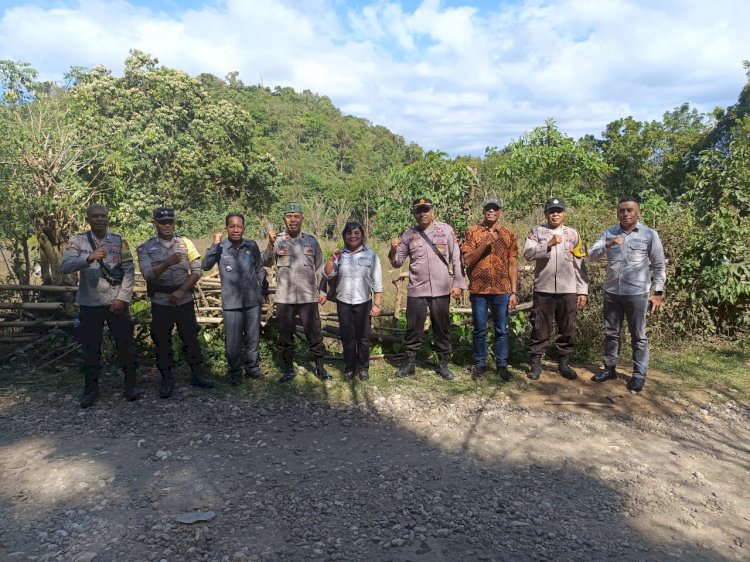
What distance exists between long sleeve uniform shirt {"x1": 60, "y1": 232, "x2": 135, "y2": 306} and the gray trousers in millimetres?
4442

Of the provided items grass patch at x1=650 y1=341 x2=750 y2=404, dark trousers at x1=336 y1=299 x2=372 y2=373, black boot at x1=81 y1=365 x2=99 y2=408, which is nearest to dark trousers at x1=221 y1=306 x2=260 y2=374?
dark trousers at x1=336 y1=299 x2=372 y2=373

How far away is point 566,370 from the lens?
5.28m

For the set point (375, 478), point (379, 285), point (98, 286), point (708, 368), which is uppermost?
point (98, 286)

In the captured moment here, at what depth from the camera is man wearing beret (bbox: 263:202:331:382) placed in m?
5.15

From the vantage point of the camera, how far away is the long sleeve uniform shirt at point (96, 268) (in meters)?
4.47

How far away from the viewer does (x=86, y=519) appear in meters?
2.97

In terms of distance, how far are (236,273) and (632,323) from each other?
3751 mm

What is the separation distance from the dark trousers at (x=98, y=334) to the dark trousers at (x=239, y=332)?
2.83ft

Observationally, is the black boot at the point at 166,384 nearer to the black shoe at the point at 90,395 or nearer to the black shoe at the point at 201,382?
the black shoe at the point at 201,382

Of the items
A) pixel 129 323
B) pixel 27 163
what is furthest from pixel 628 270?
pixel 27 163

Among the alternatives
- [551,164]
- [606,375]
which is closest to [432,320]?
[606,375]

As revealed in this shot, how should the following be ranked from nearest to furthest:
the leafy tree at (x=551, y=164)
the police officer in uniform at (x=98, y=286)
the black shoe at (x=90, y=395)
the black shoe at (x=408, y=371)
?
the police officer in uniform at (x=98, y=286) < the black shoe at (x=90, y=395) < the black shoe at (x=408, y=371) < the leafy tree at (x=551, y=164)

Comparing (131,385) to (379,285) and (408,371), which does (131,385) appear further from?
(408,371)

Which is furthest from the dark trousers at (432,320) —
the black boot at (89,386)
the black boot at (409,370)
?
the black boot at (89,386)
